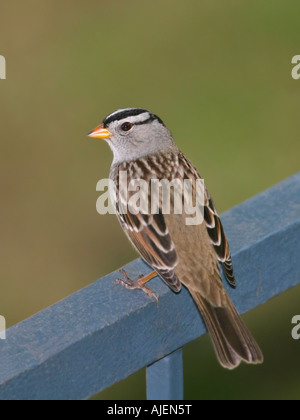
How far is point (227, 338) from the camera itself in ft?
13.5

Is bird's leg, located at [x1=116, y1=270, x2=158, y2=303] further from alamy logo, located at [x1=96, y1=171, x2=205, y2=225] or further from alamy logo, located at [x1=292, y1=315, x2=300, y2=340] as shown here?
alamy logo, located at [x1=292, y1=315, x2=300, y2=340]

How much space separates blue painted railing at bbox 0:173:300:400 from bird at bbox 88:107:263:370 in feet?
0.18

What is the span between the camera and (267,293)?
404cm

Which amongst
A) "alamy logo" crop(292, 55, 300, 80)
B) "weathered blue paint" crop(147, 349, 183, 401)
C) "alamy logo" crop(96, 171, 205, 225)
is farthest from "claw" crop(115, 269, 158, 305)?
"alamy logo" crop(292, 55, 300, 80)

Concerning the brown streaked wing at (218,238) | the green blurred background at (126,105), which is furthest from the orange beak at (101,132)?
the green blurred background at (126,105)

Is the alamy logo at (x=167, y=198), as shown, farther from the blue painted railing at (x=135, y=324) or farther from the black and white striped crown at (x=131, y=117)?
the black and white striped crown at (x=131, y=117)

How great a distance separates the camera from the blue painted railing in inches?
132

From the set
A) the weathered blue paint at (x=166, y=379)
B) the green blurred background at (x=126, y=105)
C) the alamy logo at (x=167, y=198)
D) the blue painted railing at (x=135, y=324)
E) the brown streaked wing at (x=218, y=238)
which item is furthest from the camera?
the green blurred background at (x=126, y=105)

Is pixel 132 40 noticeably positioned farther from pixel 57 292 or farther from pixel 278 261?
pixel 278 261

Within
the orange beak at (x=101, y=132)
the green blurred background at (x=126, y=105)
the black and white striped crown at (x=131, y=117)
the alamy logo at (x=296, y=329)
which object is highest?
the black and white striped crown at (x=131, y=117)

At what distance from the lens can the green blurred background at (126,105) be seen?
8227 millimetres

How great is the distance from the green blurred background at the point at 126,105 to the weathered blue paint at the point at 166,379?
378 centimetres

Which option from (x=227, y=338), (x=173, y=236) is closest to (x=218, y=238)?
(x=173, y=236)

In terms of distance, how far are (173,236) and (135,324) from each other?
0.97 metres
